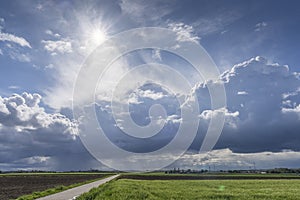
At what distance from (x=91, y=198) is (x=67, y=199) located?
246 cm

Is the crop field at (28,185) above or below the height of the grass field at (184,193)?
A: above

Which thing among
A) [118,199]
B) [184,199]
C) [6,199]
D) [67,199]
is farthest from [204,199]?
[6,199]

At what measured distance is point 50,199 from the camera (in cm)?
3334

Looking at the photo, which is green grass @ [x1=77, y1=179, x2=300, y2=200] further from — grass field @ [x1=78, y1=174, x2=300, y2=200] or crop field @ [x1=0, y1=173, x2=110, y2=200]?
crop field @ [x1=0, y1=173, x2=110, y2=200]

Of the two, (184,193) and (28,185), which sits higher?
(28,185)

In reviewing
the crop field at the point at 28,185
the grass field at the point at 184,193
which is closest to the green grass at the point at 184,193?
the grass field at the point at 184,193

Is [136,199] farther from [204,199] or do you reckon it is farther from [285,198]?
[285,198]

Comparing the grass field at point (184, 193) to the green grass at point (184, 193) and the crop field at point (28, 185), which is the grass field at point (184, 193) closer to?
the green grass at point (184, 193)

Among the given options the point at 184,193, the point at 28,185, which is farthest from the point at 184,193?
the point at 28,185

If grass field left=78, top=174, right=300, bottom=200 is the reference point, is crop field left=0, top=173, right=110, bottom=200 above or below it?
above

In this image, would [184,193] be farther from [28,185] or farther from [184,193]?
[28,185]

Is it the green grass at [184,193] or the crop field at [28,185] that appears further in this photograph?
the crop field at [28,185]

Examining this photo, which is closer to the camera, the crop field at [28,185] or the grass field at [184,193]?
the grass field at [184,193]

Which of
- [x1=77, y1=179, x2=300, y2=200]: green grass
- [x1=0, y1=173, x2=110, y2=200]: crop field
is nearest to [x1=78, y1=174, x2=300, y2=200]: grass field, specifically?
[x1=77, y1=179, x2=300, y2=200]: green grass
